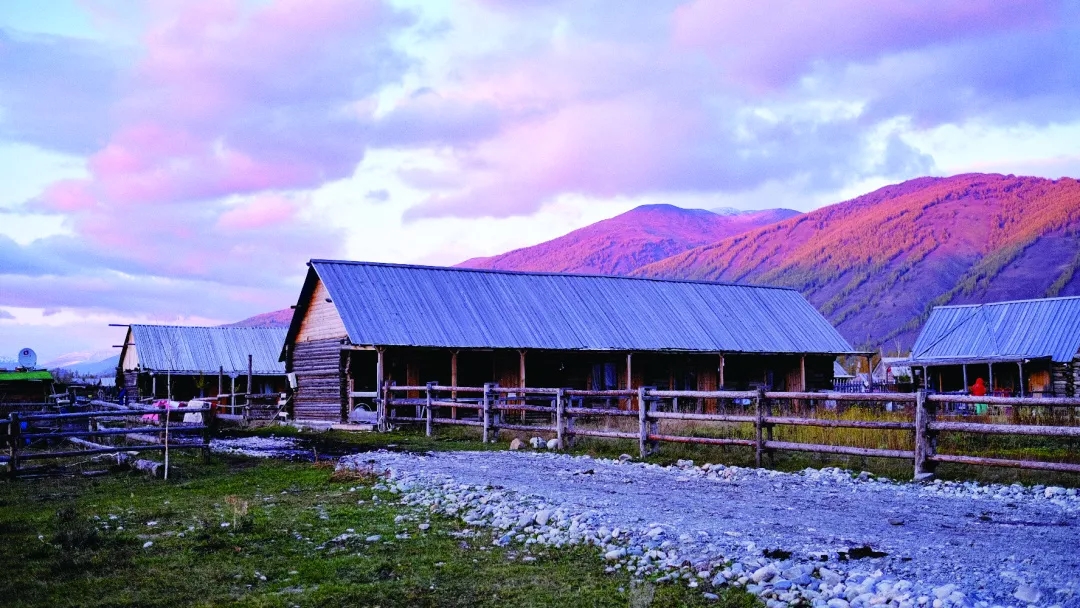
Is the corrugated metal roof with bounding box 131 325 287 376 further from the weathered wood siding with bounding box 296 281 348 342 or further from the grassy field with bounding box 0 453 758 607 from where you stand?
the grassy field with bounding box 0 453 758 607

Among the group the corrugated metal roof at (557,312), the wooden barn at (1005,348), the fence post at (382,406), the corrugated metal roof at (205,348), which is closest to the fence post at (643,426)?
the fence post at (382,406)

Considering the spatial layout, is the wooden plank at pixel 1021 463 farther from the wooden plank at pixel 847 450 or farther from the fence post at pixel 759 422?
the fence post at pixel 759 422

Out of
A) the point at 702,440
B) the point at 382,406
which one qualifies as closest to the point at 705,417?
the point at 702,440

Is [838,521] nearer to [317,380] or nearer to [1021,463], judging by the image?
[1021,463]

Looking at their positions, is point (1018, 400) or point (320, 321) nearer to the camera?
point (1018, 400)

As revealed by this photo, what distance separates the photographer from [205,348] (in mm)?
51406

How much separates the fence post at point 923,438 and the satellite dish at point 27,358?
43397mm

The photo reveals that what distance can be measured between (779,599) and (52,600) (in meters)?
5.65

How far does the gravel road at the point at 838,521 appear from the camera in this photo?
7215 mm

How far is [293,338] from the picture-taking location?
1409 inches

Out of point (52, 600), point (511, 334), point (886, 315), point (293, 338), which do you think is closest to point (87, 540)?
point (52, 600)

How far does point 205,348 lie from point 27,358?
8762 mm

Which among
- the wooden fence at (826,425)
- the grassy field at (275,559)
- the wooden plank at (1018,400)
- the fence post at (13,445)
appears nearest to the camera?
the grassy field at (275,559)

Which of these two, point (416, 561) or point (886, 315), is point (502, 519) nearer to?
point (416, 561)
